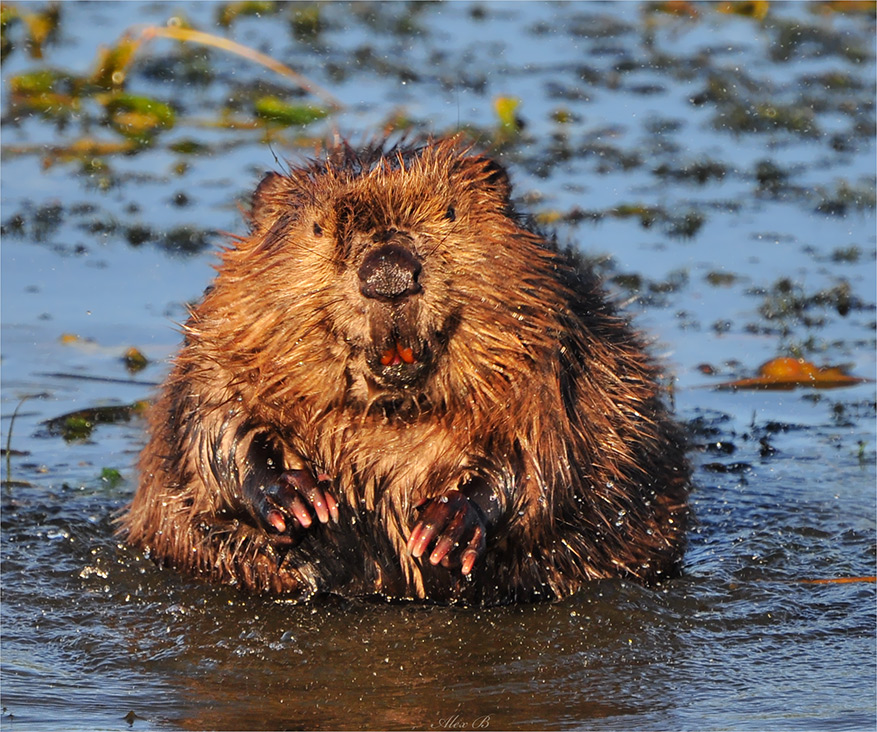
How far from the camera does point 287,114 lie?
8.19 metres

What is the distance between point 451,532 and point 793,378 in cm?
259

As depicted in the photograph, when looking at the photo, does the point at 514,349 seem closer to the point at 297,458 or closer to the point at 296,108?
the point at 297,458

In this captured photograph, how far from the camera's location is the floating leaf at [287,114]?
812cm


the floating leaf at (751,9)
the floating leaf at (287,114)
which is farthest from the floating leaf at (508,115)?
the floating leaf at (751,9)

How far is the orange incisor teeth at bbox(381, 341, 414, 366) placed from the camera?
11.5 ft

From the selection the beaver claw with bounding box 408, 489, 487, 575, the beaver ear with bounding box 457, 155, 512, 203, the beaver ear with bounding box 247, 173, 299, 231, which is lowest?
the beaver claw with bounding box 408, 489, 487, 575

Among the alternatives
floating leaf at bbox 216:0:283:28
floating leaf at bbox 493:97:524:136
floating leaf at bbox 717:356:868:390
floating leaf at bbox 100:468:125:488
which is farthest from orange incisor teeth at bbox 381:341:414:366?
floating leaf at bbox 216:0:283:28

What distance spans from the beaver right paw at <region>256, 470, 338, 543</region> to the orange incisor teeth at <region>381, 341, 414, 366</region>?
0.36 metres

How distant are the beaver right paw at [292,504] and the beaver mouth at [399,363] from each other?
12.1 inches

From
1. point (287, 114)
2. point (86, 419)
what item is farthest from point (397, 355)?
point (287, 114)

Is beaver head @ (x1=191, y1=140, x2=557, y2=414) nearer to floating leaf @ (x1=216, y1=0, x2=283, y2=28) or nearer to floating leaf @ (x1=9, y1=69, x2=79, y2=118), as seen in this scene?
floating leaf @ (x1=9, y1=69, x2=79, y2=118)

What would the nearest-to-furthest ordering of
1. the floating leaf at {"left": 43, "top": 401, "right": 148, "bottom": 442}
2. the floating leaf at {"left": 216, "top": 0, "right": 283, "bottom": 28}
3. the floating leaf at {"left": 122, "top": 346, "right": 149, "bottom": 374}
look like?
the floating leaf at {"left": 43, "top": 401, "right": 148, "bottom": 442}
the floating leaf at {"left": 122, "top": 346, "right": 149, "bottom": 374}
the floating leaf at {"left": 216, "top": 0, "right": 283, "bottom": 28}

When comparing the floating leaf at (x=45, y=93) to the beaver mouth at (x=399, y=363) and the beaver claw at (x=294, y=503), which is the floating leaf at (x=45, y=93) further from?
the beaver mouth at (x=399, y=363)
